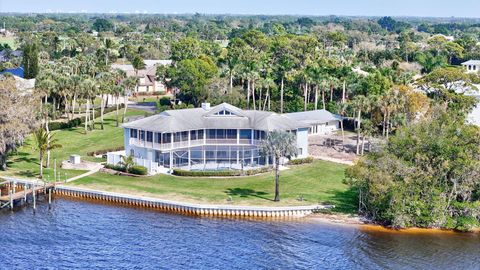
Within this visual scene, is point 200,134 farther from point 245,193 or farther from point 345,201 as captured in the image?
point 345,201

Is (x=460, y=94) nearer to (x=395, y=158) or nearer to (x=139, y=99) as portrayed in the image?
(x=395, y=158)

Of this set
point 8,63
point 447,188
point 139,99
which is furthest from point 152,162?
point 8,63

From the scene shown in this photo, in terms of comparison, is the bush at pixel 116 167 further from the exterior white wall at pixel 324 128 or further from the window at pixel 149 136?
the exterior white wall at pixel 324 128

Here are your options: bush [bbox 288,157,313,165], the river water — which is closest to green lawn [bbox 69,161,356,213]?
bush [bbox 288,157,313,165]

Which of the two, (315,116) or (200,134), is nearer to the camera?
(200,134)

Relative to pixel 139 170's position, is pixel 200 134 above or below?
above

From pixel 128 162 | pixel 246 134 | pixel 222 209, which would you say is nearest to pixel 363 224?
pixel 222 209
